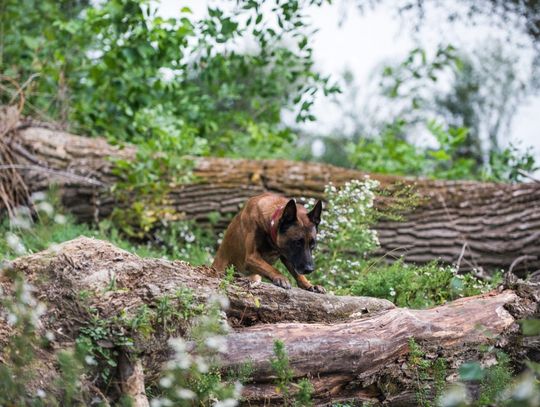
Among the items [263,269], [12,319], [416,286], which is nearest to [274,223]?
[263,269]

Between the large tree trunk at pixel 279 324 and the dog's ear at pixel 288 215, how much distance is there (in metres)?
0.99

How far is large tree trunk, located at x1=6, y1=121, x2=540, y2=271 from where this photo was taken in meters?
8.27

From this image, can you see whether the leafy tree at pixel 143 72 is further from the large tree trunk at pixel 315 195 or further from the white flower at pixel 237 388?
the white flower at pixel 237 388

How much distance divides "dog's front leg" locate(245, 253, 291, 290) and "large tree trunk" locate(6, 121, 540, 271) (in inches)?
87.3

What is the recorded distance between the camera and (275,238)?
246 inches

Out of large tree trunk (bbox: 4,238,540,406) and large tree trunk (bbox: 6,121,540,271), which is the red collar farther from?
large tree trunk (bbox: 6,121,540,271)

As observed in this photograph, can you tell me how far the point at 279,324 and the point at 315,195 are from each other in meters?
4.07

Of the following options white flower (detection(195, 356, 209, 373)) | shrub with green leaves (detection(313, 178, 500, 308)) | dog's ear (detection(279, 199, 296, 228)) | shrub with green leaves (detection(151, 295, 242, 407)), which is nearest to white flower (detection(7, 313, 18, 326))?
shrub with green leaves (detection(151, 295, 242, 407))

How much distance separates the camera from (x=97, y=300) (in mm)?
4402

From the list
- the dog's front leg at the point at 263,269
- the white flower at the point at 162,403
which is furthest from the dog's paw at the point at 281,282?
the white flower at the point at 162,403

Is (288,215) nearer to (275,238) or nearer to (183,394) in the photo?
(275,238)

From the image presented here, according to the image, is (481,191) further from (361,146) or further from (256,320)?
(256,320)

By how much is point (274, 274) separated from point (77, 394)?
7.43ft

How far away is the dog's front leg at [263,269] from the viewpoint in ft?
19.2
